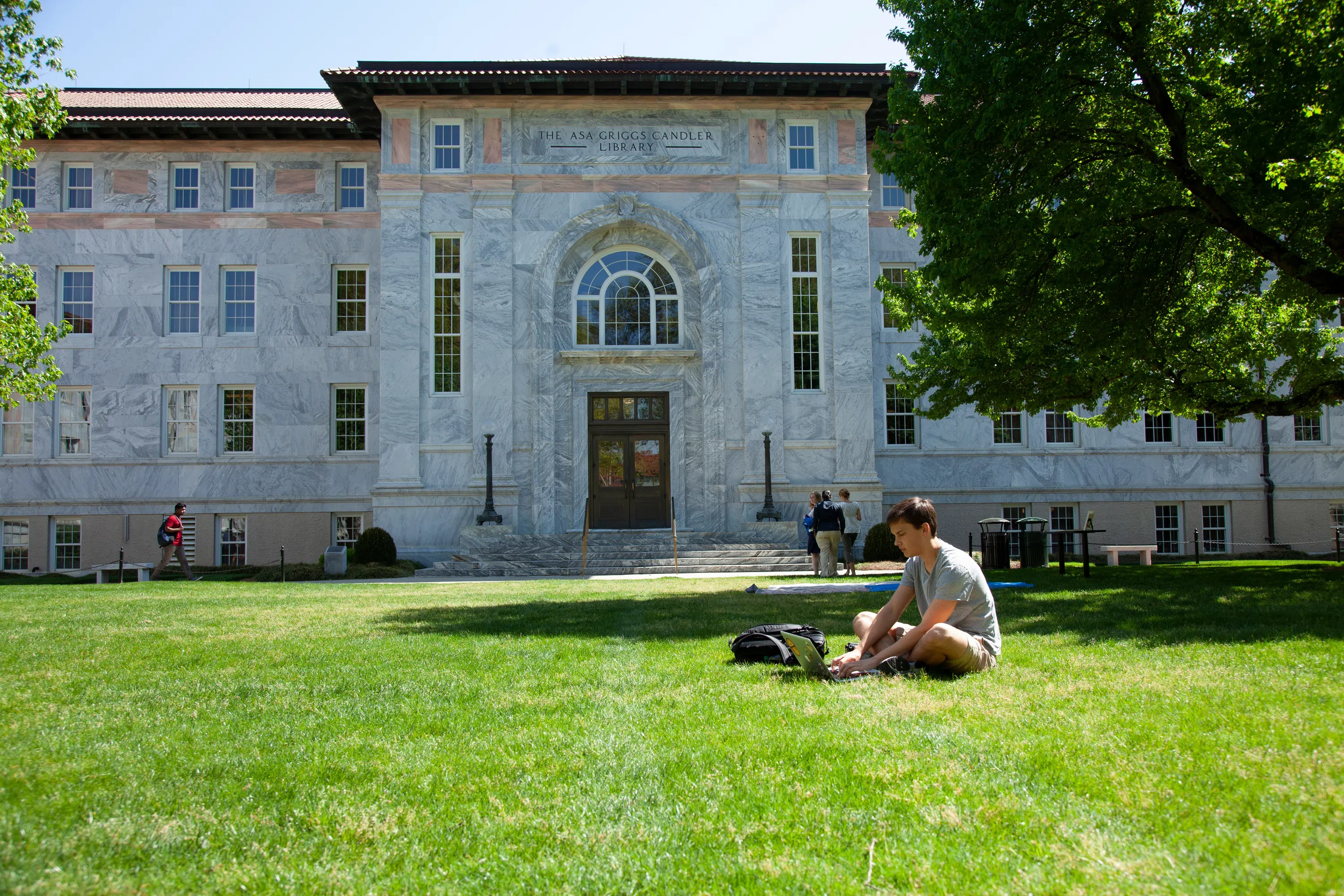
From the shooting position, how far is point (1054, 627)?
9547 mm

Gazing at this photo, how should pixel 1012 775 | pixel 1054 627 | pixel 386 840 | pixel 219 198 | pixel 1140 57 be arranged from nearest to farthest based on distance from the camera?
1. pixel 386 840
2. pixel 1012 775
3. pixel 1054 627
4. pixel 1140 57
5. pixel 219 198

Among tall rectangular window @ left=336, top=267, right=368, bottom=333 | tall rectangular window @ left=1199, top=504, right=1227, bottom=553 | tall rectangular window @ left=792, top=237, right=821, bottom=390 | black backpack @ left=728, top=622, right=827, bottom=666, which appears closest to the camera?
black backpack @ left=728, top=622, right=827, bottom=666

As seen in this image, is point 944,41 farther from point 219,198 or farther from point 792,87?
point 219,198

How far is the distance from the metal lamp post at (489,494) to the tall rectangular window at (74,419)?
1302 cm

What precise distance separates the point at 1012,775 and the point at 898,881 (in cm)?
126

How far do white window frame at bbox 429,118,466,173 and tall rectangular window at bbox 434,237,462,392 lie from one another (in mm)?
1944

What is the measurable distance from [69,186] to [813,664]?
107ft

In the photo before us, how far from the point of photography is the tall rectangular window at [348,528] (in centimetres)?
3077

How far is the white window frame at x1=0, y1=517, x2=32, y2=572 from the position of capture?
30.4 metres

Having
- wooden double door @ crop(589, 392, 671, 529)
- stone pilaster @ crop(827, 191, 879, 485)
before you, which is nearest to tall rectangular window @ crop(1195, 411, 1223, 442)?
stone pilaster @ crop(827, 191, 879, 485)

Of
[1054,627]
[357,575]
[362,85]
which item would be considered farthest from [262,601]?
[362,85]

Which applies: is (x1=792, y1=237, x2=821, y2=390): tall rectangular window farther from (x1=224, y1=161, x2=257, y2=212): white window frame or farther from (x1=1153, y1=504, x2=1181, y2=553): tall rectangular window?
(x1=224, y1=161, x2=257, y2=212): white window frame

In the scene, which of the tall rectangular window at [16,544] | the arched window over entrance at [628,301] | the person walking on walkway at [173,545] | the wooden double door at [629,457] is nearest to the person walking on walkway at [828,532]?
the wooden double door at [629,457]

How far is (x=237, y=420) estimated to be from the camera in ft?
102
